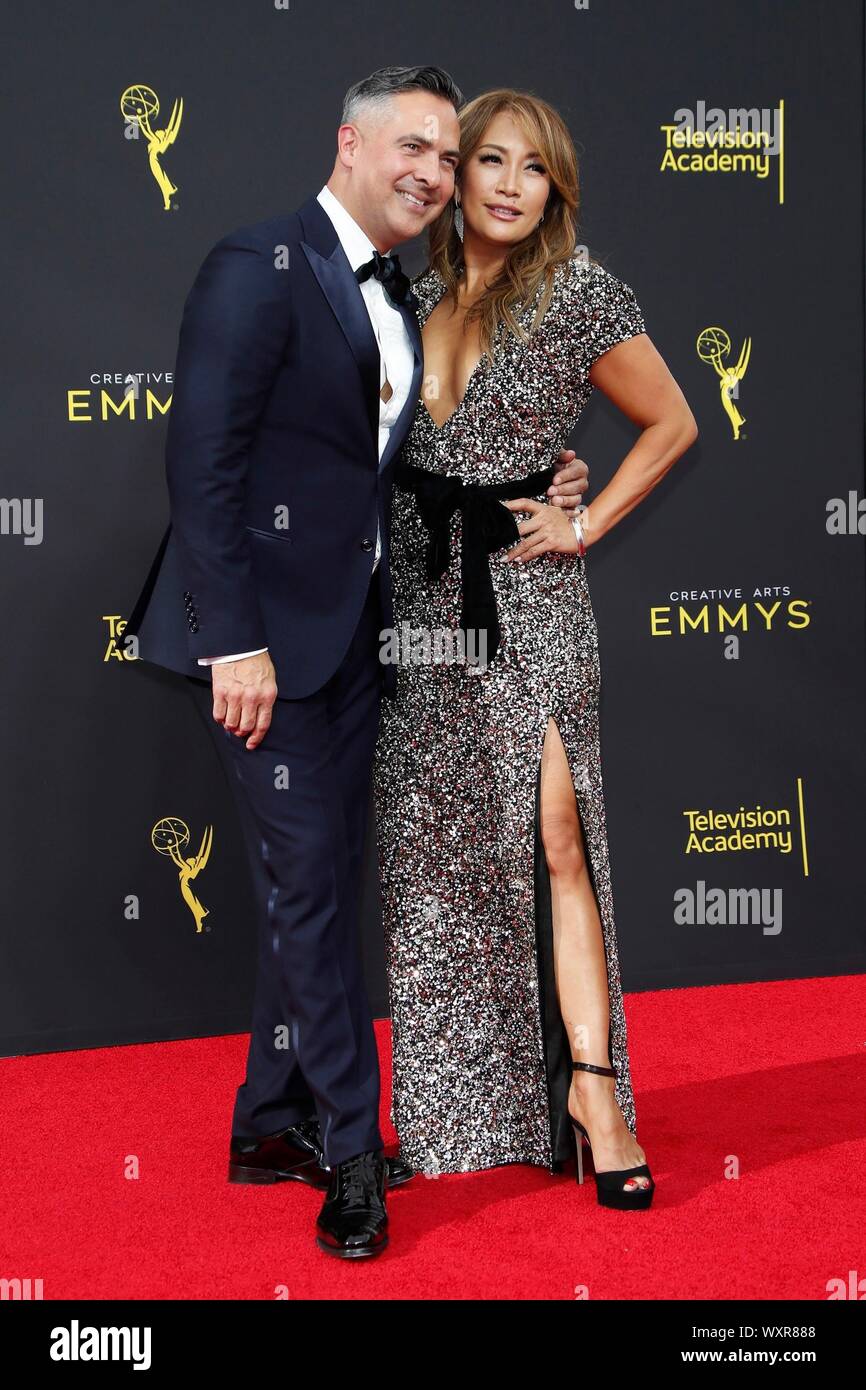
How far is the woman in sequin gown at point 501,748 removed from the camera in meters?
2.55

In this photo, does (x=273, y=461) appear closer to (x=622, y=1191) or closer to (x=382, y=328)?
(x=382, y=328)

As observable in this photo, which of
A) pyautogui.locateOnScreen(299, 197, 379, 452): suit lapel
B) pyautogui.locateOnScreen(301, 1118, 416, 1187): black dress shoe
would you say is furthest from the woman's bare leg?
pyautogui.locateOnScreen(299, 197, 379, 452): suit lapel

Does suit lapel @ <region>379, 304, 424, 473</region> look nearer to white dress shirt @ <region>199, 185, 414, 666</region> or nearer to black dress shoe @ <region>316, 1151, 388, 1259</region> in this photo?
white dress shirt @ <region>199, 185, 414, 666</region>

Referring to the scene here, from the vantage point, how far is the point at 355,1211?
2293 millimetres

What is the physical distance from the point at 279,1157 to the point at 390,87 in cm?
181

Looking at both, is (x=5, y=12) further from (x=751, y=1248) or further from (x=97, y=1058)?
(x=751, y=1248)

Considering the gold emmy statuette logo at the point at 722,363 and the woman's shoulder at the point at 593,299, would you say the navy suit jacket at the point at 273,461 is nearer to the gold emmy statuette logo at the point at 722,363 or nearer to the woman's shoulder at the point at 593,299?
the woman's shoulder at the point at 593,299

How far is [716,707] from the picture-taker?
154 inches

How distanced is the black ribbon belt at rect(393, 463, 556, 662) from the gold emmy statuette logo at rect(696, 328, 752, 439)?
1.45 m

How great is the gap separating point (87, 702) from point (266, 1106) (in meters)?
1.21

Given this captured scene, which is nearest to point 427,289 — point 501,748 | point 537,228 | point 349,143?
point 537,228
